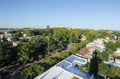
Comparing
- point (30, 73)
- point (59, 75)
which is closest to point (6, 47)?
point (30, 73)

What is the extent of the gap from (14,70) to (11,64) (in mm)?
3434

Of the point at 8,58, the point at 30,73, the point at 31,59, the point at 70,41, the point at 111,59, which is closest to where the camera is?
the point at 30,73

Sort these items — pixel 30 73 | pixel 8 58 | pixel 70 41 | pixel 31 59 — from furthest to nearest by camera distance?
pixel 70 41 → pixel 31 59 → pixel 8 58 → pixel 30 73

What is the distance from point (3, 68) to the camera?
2750 centimetres

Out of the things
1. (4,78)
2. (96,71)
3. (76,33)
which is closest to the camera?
(4,78)

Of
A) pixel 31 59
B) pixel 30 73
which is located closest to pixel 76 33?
pixel 31 59

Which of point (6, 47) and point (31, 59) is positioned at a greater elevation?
point (6, 47)

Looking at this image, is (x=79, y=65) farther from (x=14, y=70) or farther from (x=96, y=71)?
(x=14, y=70)

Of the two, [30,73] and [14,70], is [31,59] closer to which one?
[14,70]

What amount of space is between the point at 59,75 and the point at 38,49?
1708 cm

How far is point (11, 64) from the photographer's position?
29.6m

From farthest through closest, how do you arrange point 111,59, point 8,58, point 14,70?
point 111,59
point 8,58
point 14,70

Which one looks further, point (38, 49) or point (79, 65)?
point (38, 49)

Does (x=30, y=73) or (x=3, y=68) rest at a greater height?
(x=30, y=73)
